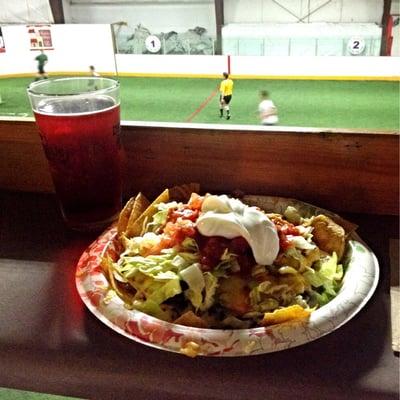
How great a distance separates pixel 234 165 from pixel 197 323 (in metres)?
0.41

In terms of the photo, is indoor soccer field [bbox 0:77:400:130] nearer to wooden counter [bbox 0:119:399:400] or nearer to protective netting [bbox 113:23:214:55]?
protective netting [bbox 113:23:214:55]

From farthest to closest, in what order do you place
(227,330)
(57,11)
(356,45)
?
(57,11) < (356,45) < (227,330)

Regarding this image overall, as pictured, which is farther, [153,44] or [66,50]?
[153,44]

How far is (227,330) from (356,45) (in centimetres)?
682

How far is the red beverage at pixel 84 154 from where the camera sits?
862 mm

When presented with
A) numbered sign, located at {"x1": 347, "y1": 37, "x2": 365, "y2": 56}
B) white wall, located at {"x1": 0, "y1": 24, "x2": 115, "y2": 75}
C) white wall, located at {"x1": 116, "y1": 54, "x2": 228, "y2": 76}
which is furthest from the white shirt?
white wall, located at {"x1": 0, "y1": 24, "x2": 115, "y2": 75}

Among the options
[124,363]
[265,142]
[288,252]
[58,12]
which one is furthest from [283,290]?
[58,12]

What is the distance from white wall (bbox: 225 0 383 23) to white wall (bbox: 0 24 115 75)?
5.53ft

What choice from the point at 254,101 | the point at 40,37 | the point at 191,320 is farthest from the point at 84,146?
the point at 40,37

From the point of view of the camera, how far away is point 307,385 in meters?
0.58

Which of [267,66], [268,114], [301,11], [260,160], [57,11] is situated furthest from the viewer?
[57,11]

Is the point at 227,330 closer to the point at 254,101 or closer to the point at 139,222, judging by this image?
the point at 139,222

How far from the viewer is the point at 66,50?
24.1ft

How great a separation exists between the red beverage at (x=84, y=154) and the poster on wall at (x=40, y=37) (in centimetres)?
703
